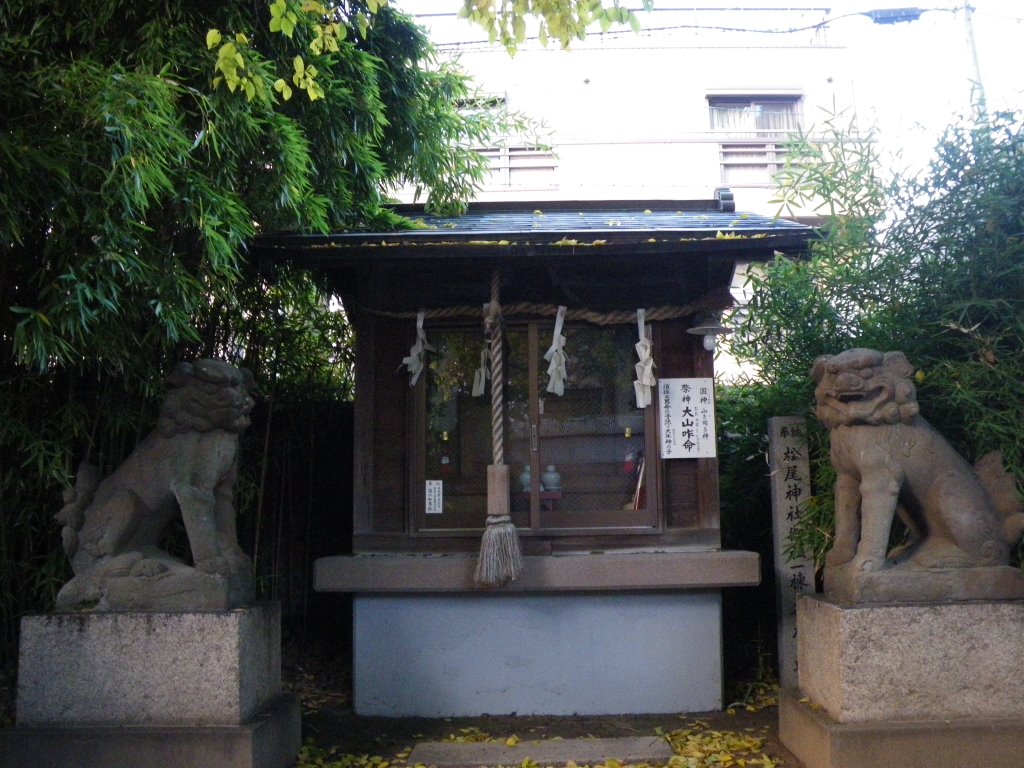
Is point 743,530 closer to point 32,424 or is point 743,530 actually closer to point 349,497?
point 349,497

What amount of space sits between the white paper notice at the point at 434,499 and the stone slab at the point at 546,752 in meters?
1.50

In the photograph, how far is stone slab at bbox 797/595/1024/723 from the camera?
4363 millimetres

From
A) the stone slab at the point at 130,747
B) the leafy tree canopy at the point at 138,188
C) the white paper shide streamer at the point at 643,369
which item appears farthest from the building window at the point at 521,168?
the stone slab at the point at 130,747

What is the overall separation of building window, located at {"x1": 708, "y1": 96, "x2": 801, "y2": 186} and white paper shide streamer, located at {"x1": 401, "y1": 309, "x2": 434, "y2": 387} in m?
9.93

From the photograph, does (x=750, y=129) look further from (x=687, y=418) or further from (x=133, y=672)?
(x=133, y=672)

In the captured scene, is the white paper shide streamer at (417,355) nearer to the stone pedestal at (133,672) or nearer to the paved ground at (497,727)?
the stone pedestal at (133,672)

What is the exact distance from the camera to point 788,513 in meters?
5.99

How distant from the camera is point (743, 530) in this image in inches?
282

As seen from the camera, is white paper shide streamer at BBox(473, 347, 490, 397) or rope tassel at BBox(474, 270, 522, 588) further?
white paper shide streamer at BBox(473, 347, 490, 397)

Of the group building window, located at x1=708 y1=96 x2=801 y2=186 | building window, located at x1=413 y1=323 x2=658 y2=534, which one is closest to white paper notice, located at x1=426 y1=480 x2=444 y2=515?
building window, located at x1=413 y1=323 x2=658 y2=534

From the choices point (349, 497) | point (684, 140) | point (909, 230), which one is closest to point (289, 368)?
point (349, 497)

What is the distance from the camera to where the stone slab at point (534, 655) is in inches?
232

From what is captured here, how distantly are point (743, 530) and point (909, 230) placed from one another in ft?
9.62

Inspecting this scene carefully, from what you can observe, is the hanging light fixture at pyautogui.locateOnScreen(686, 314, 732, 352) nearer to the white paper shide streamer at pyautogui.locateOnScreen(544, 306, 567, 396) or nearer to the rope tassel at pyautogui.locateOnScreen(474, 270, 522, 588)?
the white paper shide streamer at pyautogui.locateOnScreen(544, 306, 567, 396)
